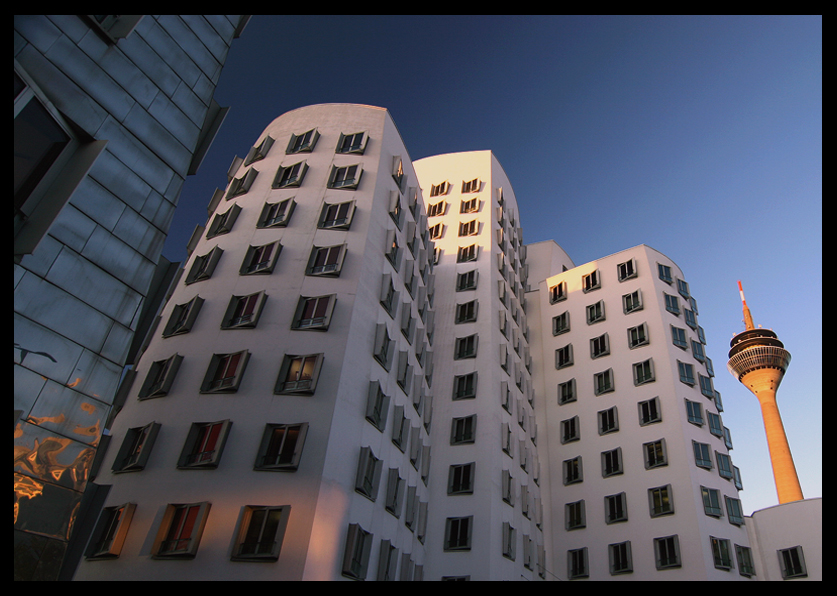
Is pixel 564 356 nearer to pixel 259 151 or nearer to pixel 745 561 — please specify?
pixel 745 561

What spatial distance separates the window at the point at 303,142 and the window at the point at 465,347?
61.5 feet

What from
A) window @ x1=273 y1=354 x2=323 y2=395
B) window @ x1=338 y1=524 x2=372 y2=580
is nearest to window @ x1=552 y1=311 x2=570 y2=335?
window @ x1=273 y1=354 x2=323 y2=395

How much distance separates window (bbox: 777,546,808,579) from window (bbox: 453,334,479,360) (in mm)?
27014

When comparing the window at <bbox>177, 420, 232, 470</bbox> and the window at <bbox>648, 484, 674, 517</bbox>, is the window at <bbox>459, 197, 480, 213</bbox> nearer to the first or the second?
the window at <bbox>648, 484, 674, 517</bbox>

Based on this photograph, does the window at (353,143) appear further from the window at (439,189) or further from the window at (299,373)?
A: the window at (439,189)

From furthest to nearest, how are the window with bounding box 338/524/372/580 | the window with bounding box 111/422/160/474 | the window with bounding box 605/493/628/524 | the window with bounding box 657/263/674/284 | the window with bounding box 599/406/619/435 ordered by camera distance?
the window with bounding box 657/263/674/284 → the window with bounding box 599/406/619/435 → the window with bounding box 605/493/628/524 → the window with bounding box 111/422/160/474 → the window with bounding box 338/524/372/580

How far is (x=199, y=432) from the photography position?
26.1m

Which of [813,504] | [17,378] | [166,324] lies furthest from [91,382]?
[813,504]

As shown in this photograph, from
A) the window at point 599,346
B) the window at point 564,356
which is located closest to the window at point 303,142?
the window at point 564,356

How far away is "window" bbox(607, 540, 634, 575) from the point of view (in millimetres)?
39344

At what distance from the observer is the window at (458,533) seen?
115 feet

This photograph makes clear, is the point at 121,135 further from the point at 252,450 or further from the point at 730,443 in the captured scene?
the point at 730,443

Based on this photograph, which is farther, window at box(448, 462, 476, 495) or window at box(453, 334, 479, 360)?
window at box(453, 334, 479, 360)

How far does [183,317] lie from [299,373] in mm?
8518
